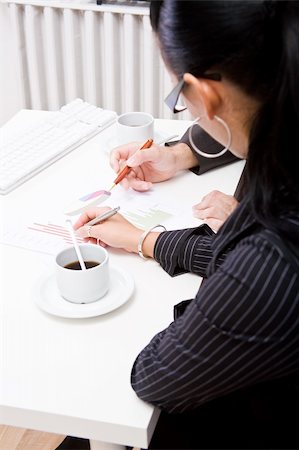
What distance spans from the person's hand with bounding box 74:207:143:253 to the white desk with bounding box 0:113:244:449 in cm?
2

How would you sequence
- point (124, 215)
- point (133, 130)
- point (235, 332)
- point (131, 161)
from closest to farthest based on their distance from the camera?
point (235, 332)
point (124, 215)
point (131, 161)
point (133, 130)

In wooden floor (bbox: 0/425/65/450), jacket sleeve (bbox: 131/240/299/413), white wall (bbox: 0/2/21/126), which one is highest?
jacket sleeve (bbox: 131/240/299/413)

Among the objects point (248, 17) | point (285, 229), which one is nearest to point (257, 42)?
point (248, 17)

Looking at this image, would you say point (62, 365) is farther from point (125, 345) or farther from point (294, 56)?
point (294, 56)

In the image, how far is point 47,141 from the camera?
1465mm

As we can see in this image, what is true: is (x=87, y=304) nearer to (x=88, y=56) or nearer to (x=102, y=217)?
(x=102, y=217)

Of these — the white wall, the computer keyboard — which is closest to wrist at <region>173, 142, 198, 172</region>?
the computer keyboard

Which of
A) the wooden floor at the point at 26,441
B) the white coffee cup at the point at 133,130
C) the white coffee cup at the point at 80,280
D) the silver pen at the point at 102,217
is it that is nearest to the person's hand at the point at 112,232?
the silver pen at the point at 102,217

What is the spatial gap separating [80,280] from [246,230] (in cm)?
28

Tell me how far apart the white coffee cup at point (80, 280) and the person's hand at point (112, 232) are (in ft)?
0.35

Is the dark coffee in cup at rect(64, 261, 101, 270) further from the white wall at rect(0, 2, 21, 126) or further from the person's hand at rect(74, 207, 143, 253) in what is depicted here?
the white wall at rect(0, 2, 21, 126)

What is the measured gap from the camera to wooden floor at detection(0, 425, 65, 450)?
1.65m

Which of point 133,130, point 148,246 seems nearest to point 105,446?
point 148,246

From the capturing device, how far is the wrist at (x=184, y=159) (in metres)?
1.37
